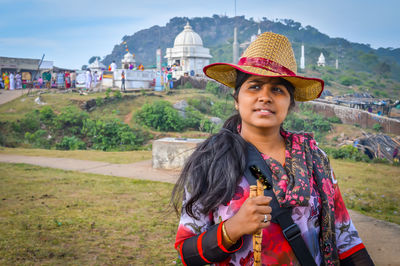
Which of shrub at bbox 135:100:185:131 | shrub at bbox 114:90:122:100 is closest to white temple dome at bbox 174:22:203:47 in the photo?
shrub at bbox 114:90:122:100

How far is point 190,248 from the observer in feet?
4.50

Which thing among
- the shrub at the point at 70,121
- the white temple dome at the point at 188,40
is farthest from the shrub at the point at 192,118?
the white temple dome at the point at 188,40

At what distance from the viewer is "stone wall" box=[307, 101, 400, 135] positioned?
1460 cm

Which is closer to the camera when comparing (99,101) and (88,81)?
(99,101)

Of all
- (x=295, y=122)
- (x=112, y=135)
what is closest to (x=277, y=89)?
(x=112, y=135)

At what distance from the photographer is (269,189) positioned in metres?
1.40

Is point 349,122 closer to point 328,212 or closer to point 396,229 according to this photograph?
point 396,229

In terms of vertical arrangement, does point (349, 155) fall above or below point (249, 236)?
below

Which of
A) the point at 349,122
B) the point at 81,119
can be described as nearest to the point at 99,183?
the point at 81,119

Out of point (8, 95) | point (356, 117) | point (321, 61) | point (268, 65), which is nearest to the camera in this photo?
point (268, 65)

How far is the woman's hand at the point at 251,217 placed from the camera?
1244mm

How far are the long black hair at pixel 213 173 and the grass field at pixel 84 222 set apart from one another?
180 centimetres

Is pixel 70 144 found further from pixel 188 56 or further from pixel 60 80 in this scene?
pixel 188 56

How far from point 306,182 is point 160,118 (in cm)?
1492
